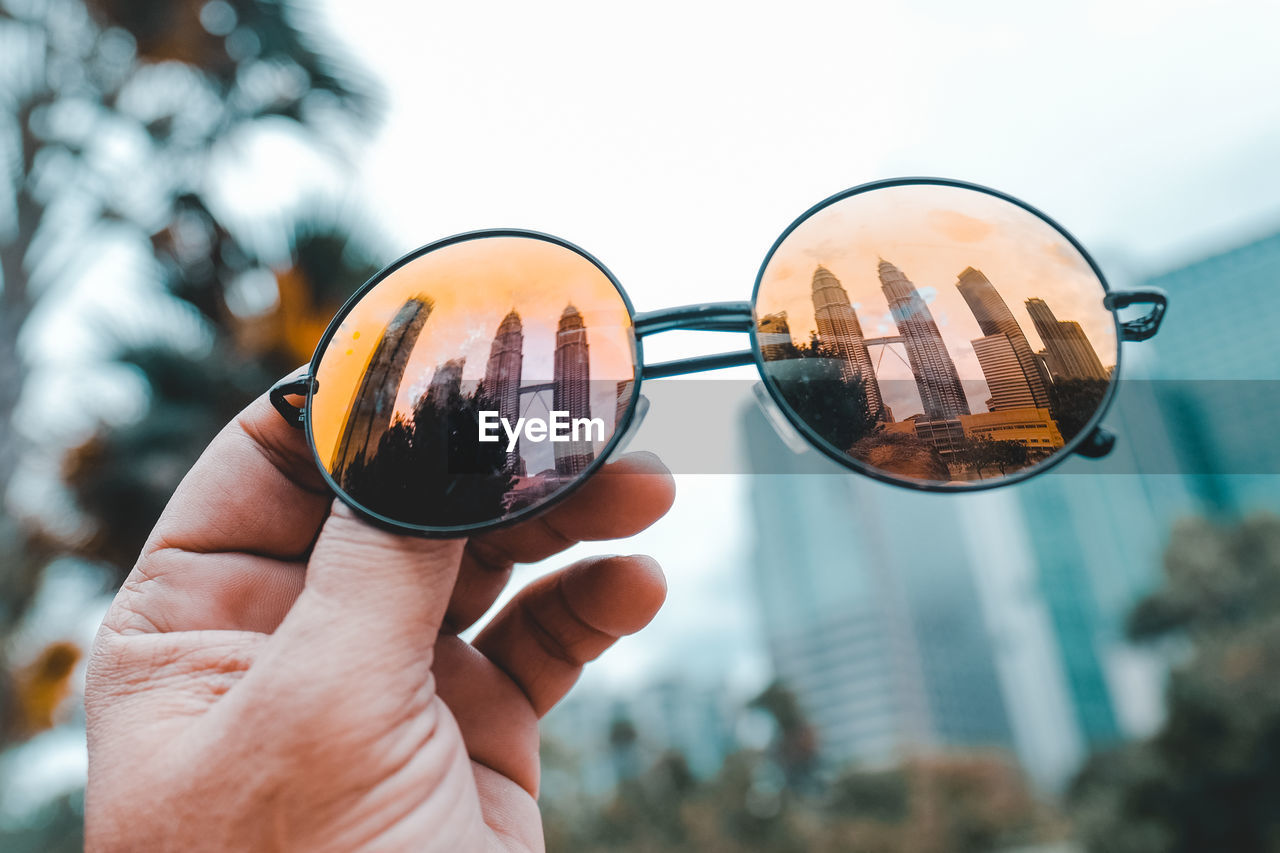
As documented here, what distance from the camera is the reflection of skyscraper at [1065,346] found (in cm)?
74

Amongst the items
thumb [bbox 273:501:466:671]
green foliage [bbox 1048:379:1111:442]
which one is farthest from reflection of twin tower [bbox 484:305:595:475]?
green foliage [bbox 1048:379:1111:442]

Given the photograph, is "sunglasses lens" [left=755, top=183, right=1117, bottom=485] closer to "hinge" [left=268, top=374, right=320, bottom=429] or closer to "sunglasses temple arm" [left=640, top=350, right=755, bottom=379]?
"sunglasses temple arm" [left=640, top=350, right=755, bottom=379]

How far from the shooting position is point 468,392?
63cm

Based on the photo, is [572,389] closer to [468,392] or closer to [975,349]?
[468,392]

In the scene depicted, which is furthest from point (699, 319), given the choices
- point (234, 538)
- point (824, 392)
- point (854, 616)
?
point (854, 616)

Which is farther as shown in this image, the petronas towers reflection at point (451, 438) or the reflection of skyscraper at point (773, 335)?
the reflection of skyscraper at point (773, 335)

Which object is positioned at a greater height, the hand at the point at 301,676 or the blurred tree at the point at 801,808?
the hand at the point at 301,676

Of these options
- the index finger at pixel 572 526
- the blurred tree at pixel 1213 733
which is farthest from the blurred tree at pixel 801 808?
the index finger at pixel 572 526

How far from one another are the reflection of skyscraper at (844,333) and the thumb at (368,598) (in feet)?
1.46

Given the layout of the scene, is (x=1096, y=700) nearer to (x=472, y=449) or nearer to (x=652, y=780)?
(x=652, y=780)

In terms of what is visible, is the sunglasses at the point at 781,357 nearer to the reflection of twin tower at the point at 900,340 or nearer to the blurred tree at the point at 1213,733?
the reflection of twin tower at the point at 900,340

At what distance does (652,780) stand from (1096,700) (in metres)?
26.0

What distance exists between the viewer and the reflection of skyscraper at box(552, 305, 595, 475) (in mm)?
638

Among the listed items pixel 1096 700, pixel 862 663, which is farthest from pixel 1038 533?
pixel 862 663
